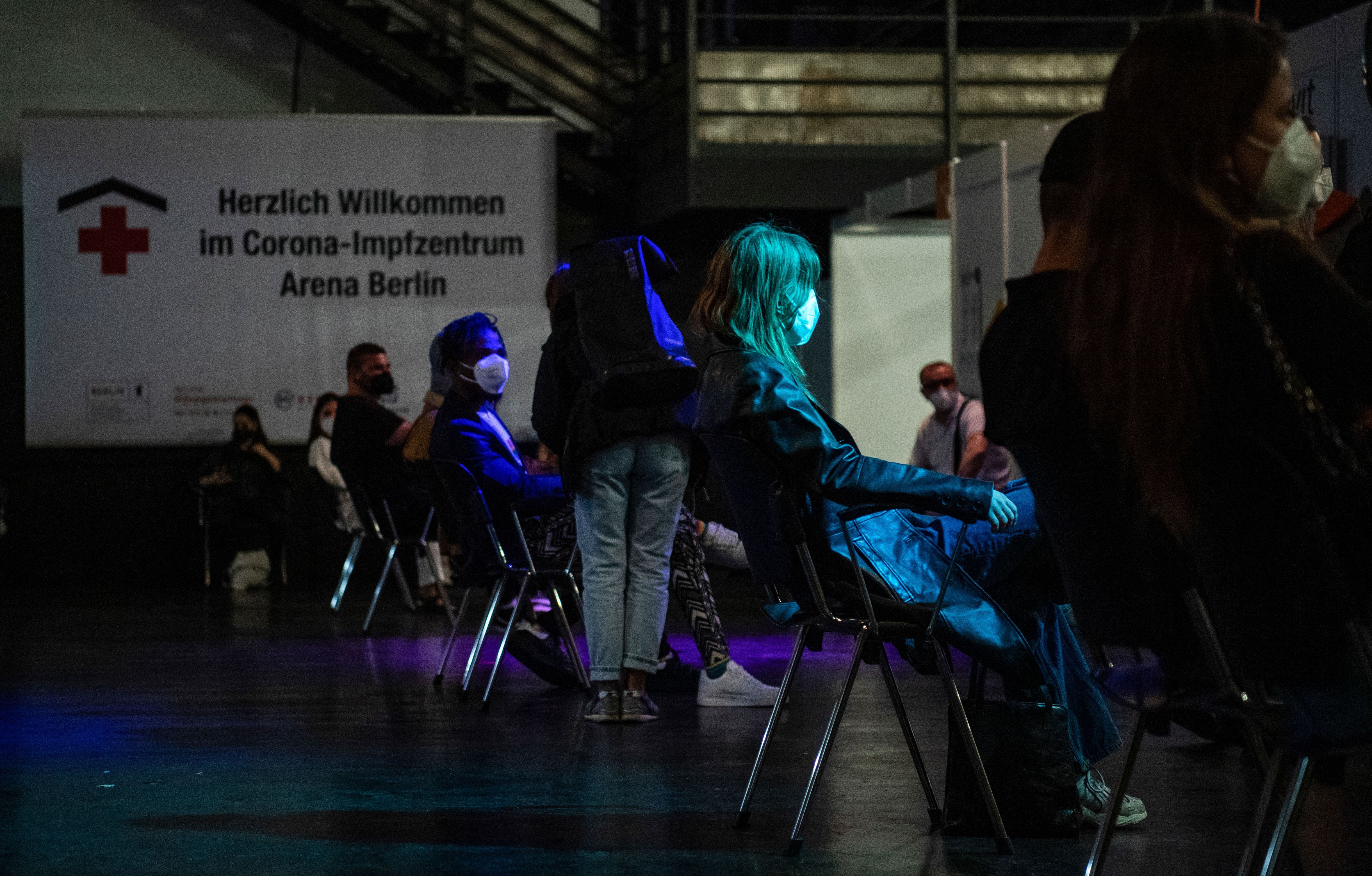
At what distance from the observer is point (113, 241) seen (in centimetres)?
1034

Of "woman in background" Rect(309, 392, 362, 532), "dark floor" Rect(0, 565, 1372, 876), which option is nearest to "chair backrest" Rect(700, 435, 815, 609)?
"dark floor" Rect(0, 565, 1372, 876)

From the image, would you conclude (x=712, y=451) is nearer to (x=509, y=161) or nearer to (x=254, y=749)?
(x=254, y=749)

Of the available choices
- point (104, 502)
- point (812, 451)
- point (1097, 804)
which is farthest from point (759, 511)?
point (104, 502)

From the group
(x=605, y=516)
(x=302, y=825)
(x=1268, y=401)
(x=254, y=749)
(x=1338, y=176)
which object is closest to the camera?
(x=1268, y=401)

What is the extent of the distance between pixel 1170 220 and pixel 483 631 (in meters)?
3.64

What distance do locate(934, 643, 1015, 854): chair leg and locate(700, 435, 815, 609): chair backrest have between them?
0.88 feet

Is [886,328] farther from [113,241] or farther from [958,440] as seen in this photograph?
[113,241]

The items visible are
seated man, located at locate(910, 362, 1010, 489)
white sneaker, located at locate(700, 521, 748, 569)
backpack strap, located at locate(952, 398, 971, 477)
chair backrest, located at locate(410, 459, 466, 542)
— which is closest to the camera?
white sneaker, located at locate(700, 521, 748, 569)

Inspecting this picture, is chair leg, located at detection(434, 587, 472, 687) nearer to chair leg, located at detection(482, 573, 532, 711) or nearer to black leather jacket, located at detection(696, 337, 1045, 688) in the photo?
chair leg, located at detection(482, 573, 532, 711)

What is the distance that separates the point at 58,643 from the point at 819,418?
5266mm

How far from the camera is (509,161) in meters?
10.5

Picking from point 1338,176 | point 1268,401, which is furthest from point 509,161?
point 1268,401

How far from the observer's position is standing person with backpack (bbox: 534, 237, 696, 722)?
449 centimetres

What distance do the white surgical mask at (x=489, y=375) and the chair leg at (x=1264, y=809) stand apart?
341 centimetres
